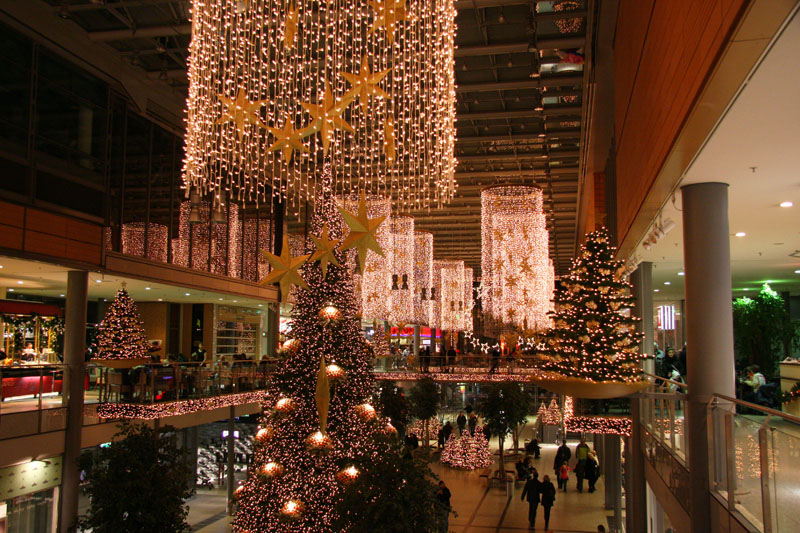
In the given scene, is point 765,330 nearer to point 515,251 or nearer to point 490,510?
point 515,251

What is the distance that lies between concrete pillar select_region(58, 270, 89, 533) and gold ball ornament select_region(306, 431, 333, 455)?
4869 millimetres

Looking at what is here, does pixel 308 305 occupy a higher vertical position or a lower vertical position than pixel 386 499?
higher

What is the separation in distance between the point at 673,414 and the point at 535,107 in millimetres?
10075

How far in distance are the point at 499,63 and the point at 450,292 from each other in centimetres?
1117

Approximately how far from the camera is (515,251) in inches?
581

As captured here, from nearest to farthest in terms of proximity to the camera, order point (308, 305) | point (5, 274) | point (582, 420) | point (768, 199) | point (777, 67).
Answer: point (777, 67) → point (768, 199) → point (308, 305) → point (582, 420) → point (5, 274)

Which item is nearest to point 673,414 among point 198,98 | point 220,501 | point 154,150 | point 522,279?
point 198,98

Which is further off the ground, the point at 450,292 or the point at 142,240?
the point at 142,240

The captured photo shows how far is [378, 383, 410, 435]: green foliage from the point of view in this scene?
20.6m

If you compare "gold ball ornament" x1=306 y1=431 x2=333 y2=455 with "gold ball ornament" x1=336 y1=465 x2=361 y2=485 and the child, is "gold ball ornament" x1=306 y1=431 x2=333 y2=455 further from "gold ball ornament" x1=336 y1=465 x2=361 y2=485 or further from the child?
the child

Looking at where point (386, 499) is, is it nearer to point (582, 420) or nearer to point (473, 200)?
point (582, 420)

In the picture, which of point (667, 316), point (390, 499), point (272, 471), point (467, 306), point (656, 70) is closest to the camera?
point (656, 70)

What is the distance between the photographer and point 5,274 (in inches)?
536

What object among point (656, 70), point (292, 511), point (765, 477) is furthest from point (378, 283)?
point (765, 477)
